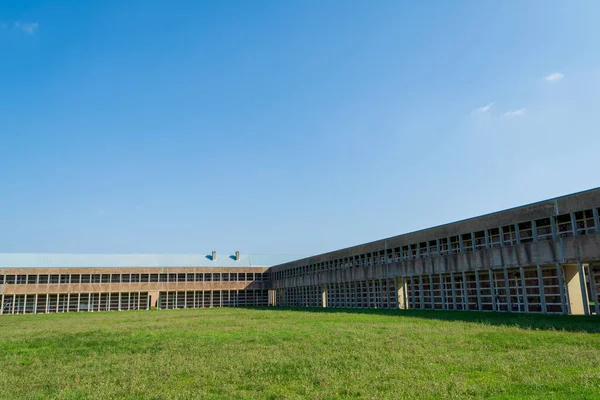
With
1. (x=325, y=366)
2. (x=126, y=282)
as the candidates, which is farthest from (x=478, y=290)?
(x=126, y=282)

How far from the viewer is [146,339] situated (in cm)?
2116

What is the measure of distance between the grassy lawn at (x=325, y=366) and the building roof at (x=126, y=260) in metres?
62.7

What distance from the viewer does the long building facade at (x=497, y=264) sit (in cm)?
2884

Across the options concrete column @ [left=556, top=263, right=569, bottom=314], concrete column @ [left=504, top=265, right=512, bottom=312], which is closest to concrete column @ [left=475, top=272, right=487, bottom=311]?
concrete column @ [left=504, top=265, right=512, bottom=312]

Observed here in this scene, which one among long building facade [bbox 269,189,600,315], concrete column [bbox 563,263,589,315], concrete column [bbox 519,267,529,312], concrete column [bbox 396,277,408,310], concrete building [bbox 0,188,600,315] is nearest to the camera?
long building facade [bbox 269,189,600,315]

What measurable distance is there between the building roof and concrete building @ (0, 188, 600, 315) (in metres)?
0.19

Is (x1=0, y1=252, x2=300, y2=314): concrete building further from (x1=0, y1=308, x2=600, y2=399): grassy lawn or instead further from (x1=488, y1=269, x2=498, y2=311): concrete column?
(x1=0, y1=308, x2=600, y2=399): grassy lawn

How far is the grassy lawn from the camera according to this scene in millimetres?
9812

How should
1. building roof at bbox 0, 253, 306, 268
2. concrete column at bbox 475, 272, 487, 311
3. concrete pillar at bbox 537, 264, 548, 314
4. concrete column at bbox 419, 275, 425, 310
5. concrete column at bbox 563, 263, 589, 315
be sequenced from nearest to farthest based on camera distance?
concrete column at bbox 563, 263, 589, 315
concrete pillar at bbox 537, 264, 548, 314
concrete column at bbox 475, 272, 487, 311
concrete column at bbox 419, 275, 425, 310
building roof at bbox 0, 253, 306, 268

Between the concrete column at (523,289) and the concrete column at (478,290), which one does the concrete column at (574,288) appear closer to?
the concrete column at (523,289)

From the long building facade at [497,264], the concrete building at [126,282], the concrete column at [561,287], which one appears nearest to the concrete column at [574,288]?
the long building facade at [497,264]

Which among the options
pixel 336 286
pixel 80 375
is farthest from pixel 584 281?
pixel 336 286

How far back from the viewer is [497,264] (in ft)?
112

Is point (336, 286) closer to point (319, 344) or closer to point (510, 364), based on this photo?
point (319, 344)
